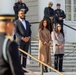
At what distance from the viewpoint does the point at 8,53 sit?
11.9ft

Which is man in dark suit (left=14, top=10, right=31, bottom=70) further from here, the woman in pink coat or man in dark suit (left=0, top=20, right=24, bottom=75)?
man in dark suit (left=0, top=20, right=24, bottom=75)

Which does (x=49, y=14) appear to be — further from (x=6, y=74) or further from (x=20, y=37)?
(x=6, y=74)

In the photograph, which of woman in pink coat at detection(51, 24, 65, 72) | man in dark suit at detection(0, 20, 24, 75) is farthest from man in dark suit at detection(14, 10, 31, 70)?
man in dark suit at detection(0, 20, 24, 75)

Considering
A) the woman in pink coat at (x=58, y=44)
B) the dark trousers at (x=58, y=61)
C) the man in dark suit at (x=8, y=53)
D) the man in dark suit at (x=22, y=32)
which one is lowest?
the dark trousers at (x=58, y=61)

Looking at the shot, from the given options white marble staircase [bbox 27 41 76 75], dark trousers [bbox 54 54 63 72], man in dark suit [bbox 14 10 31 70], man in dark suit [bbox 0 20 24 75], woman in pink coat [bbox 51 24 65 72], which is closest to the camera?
man in dark suit [bbox 0 20 24 75]

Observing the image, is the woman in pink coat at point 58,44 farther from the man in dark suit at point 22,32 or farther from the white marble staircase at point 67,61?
Result: the man in dark suit at point 22,32

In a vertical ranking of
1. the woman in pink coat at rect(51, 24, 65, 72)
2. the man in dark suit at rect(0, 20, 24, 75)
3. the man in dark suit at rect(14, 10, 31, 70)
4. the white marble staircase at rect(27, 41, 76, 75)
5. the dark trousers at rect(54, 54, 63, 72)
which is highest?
the man in dark suit at rect(0, 20, 24, 75)

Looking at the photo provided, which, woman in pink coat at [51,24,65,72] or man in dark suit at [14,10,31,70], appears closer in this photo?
man in dark suit at [14,10,31,70]

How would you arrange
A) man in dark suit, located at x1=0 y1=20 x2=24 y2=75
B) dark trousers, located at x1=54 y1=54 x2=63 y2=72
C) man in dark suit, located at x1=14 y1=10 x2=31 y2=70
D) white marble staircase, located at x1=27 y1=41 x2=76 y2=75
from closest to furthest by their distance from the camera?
man in dark suit, located at x1=0 y1=20 x2=24 y2=75 < man in dark suit, located at x1=14 y1=10 x2=31 y2=70 < dark trousers, located at x1=54 y1=54 x2=63 y2=72 < white marble staircase, located at x1=27 y1=41 x2=76 y2=75

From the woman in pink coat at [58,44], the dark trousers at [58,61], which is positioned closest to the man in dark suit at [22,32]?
the woman in pink coat at [58,44]

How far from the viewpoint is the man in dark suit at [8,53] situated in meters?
3.64

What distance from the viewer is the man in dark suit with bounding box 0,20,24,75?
12.0 feet

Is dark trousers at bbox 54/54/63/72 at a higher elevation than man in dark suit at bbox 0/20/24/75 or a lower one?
lower

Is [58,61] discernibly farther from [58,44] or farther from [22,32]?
[22,32]
